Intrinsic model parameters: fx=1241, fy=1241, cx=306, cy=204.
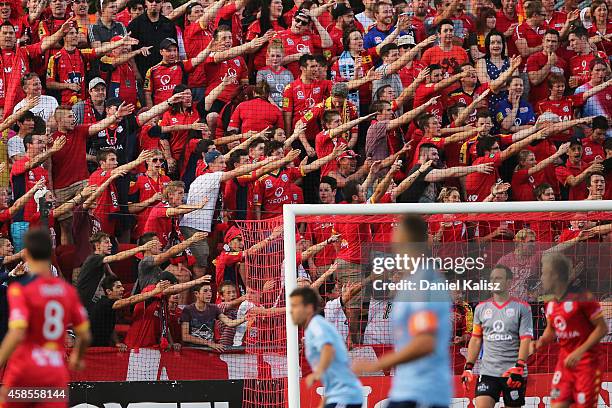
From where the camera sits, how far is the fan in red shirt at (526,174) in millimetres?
14016

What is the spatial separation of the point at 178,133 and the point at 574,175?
4.51m

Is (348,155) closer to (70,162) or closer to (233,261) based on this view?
(233,261)

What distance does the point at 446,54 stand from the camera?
14656 millimetres

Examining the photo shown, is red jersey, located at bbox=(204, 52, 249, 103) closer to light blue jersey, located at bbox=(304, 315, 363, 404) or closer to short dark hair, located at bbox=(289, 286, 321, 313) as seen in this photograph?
short dark hair, located at bbox=(289, 286, 321, 313)

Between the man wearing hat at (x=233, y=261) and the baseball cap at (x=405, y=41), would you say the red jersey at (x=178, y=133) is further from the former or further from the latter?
the baseball cap at (x=405, y=41)

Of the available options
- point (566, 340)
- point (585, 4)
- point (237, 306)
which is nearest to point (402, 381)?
point (566, 340)

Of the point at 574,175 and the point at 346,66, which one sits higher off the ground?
the point at 346,66

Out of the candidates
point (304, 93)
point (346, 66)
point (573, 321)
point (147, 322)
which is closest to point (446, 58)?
point (346, 66)

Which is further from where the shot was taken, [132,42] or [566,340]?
[132,42]

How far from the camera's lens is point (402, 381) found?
6.87m

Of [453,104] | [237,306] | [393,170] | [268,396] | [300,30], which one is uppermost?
[300,30]

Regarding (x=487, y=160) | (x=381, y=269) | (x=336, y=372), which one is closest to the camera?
(x=336, y=372)

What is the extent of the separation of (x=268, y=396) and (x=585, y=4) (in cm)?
731

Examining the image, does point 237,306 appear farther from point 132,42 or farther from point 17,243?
point 132,42
